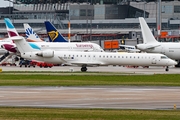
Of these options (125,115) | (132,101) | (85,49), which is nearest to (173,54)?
(85,49)

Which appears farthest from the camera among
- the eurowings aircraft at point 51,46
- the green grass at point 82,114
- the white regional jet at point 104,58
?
the eurowings aircraft at point 51,46

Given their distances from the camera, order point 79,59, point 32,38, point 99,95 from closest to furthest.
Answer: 1. point 99,95
2. point 79,59
3. point 32,38

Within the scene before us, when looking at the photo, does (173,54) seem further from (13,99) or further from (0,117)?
(0,117)

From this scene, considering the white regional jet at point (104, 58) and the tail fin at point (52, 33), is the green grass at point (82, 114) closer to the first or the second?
the white regional jet at point (104, 58)

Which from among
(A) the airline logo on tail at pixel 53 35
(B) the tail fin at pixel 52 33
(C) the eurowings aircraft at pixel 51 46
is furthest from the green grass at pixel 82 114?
(A) the airline logo on tail at pixel 53 35

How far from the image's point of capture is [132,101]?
44031mm

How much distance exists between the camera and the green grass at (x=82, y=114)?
1396 inches

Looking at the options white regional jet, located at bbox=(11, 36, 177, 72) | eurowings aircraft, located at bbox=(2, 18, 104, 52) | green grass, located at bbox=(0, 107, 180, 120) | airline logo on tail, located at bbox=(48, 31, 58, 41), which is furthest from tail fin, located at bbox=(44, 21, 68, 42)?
green grass, located at bbox=(0, 107, 180, 120)

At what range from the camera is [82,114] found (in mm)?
36844

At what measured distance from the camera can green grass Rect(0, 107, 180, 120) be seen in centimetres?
3547

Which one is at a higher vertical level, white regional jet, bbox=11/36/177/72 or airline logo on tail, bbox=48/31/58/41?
airline logo on tail, bbox=48/31/58/41

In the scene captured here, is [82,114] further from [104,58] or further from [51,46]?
[51,46]

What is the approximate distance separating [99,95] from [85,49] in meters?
70.2

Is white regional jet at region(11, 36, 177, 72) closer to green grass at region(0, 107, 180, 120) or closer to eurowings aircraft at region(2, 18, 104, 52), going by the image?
eurowings aircraft at region(2, 18, 104, 52)
